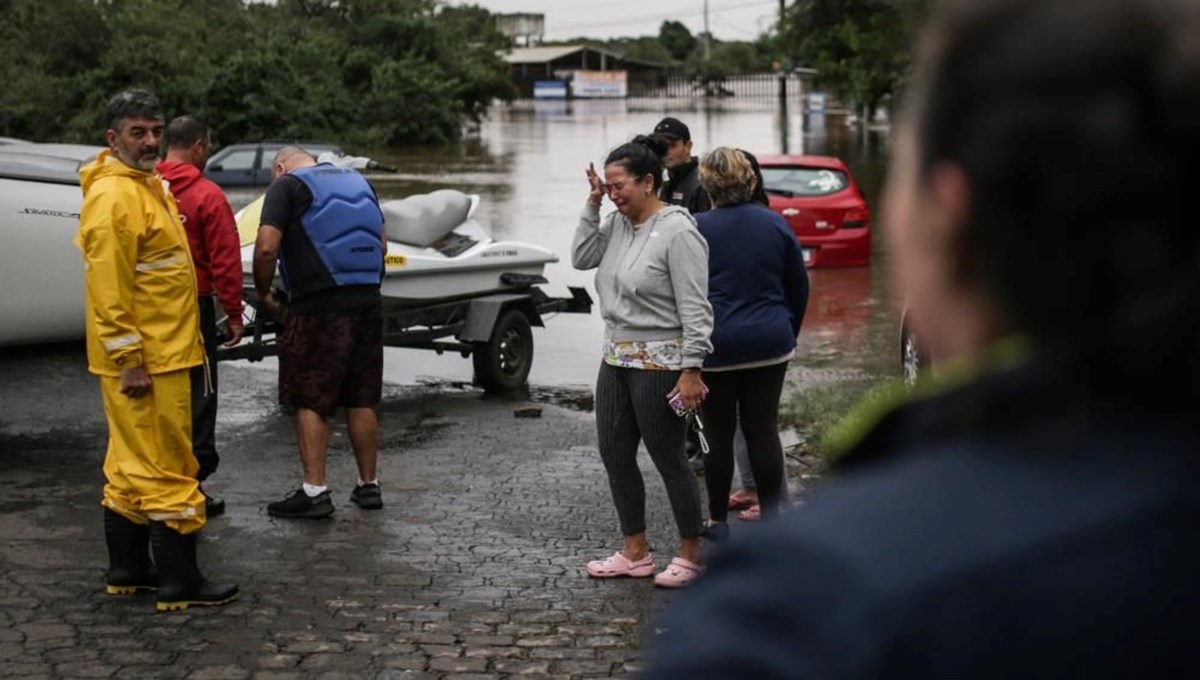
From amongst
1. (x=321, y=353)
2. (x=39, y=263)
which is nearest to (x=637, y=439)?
(x=321, y=353)

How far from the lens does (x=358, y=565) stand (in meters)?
7.70

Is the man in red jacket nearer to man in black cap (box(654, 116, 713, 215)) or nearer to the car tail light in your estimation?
man in black cap (box(654, 116, 713, 215))

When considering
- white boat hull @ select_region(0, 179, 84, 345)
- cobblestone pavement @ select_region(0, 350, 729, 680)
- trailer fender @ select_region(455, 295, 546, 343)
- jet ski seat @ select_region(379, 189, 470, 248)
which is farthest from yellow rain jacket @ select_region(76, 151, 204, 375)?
trailer fender @ select_region(455, 295, 546, 343)

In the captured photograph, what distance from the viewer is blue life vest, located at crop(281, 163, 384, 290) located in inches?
330

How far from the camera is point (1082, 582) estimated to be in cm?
137

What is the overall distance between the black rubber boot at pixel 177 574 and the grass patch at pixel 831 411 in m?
3.49

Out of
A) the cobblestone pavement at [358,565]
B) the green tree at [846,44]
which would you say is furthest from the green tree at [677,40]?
the cobblestone pavement at [358,565]

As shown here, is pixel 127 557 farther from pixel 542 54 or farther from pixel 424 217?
pixel 542 54

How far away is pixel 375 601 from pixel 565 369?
6705mm

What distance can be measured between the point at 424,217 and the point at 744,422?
4.77m

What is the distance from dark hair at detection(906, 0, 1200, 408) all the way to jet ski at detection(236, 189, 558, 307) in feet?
33.4

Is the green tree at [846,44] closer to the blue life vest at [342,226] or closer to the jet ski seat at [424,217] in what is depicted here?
the jet ski seat at [424,217]

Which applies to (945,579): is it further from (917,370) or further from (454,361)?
(454,361)

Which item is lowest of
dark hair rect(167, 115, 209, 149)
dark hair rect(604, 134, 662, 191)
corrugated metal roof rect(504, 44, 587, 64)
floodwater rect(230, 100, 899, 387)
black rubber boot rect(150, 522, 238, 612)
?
floodwater rect(230, 100, 899, 387)
